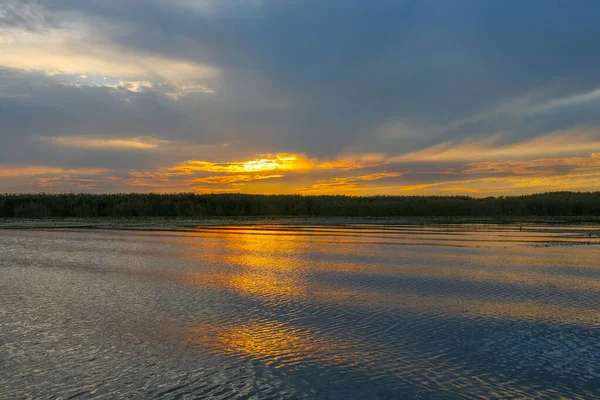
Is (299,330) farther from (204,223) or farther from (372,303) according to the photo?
(204,223)

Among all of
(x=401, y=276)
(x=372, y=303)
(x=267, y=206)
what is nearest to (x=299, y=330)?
(x=372, y=303)

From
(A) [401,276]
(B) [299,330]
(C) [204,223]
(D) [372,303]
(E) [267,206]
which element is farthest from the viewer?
(E) [267,206]

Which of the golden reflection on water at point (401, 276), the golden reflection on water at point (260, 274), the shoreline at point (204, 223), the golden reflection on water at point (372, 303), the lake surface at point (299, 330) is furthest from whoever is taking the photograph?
the shoreline at point (204, 223)

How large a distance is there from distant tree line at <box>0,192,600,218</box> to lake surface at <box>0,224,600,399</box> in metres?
59.8

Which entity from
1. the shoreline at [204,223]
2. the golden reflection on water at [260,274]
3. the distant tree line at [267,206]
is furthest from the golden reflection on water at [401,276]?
the distant tree line at [267,206]

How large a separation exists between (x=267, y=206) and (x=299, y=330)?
→ 80.5 meters

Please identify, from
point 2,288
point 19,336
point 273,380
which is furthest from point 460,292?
point 2,288

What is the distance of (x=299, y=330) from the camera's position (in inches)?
390

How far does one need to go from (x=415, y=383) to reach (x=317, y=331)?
9.83 ft

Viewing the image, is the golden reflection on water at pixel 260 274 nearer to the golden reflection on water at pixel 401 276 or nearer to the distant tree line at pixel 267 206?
the golden reflection on water at pixel 401 276

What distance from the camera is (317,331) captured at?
983 cm

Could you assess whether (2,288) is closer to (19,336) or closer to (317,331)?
(19,336)

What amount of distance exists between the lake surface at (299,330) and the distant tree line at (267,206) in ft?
196

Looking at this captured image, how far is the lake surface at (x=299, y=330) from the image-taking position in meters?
7.06
